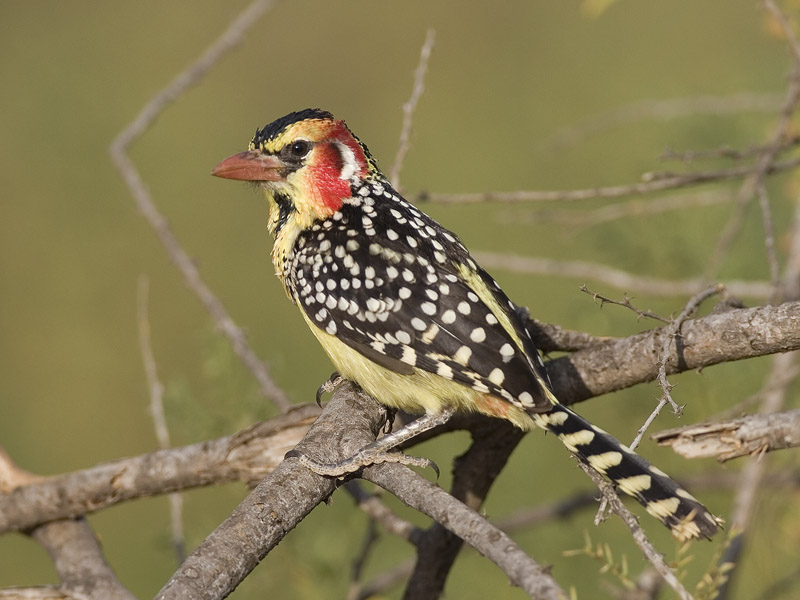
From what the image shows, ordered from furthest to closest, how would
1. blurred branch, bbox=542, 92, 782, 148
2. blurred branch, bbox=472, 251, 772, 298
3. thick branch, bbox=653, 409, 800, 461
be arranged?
1. blurred branch, bbox=542, 92, 782, 148
2. blurred branch, bbox=472, 251, 772, 298
3. thick branch, bbox=653, 409, 800, 461

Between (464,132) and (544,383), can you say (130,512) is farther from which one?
(544,383)

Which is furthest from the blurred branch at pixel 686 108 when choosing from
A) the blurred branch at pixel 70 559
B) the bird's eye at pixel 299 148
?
the blurred branch at pixel 70 559

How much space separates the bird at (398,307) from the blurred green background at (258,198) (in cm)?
133

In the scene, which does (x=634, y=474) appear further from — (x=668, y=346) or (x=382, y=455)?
(x=382, y=455)

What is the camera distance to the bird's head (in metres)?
3.58

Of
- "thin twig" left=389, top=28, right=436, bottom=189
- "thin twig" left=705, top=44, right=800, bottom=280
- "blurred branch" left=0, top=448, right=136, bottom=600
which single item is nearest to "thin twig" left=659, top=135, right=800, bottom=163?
"thin twig" left=705, top=44, right=800, bottom=280

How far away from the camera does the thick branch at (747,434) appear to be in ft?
8.75

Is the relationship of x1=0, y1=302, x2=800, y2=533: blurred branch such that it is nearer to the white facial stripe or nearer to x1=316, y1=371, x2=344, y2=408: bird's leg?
x1=316, y1=371, x2=344, y2=408: bird's leg

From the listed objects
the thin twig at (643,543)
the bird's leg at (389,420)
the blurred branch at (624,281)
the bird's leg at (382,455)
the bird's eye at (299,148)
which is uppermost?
the bird's eye at (299,148)

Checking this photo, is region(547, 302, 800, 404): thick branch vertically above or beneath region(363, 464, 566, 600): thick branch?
above

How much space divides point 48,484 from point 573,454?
1891 mm

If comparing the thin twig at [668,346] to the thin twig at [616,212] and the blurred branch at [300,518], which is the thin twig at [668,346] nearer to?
the blurred branch at [300,518]

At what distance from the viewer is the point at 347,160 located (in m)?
3.67

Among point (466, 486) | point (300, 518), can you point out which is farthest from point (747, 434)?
point (300, 518)
